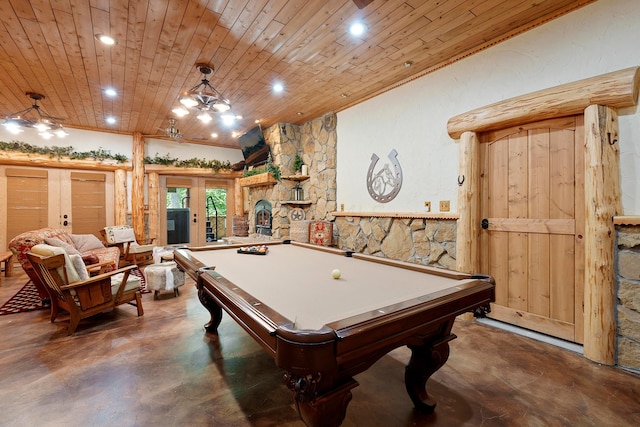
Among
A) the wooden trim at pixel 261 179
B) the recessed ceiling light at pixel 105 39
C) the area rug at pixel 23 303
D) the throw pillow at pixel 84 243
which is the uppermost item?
the recessed ceiling light at pixel 105 39

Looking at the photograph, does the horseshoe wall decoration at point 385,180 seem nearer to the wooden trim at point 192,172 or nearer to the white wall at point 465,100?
the white wall at point 465,100

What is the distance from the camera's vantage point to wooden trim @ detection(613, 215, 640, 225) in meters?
2.00

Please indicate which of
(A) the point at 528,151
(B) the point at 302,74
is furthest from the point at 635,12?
(B) the point at 302,74

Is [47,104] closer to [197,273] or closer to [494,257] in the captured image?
[197,273]

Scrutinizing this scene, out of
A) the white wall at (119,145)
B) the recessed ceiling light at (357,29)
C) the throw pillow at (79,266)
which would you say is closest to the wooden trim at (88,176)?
the white wall at (119,145)

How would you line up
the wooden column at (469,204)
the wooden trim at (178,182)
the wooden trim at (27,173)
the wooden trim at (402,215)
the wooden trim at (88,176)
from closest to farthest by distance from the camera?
the wooden column at (469,204), the wooden trim at (402,215), the wooden trim at (27,173), the wooden trim at (88,176), the wooden trim at (178,182)

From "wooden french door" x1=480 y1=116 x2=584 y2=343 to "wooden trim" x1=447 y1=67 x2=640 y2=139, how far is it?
0.17 meters

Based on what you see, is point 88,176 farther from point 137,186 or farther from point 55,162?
point 137,186

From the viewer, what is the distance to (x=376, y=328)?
1.01 m

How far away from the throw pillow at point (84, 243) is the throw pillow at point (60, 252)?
2987mm

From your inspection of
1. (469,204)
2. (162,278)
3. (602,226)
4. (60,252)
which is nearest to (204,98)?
(60,252)

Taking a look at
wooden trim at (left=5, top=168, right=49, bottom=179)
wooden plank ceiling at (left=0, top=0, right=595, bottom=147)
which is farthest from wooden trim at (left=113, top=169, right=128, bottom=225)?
wooden plank ceiling at (left=0, top=0, right=595, bottom=147)

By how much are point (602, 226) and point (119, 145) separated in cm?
817

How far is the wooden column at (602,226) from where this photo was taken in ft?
6.98
